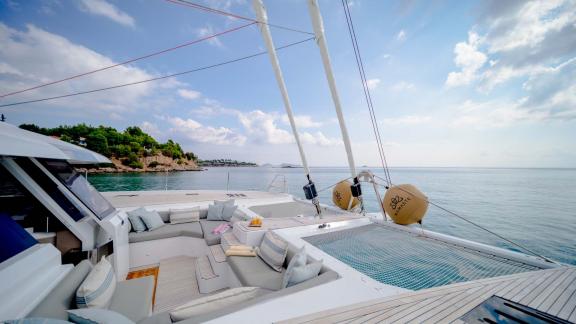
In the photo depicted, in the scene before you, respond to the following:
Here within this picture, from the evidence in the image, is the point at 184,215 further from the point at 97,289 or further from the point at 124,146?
the point at 124,146

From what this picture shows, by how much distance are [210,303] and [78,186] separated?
255 cm

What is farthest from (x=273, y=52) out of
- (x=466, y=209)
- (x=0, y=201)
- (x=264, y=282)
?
(x=466, y=209)

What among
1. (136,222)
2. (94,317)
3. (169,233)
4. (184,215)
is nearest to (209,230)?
(169,233)

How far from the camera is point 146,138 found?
143ft

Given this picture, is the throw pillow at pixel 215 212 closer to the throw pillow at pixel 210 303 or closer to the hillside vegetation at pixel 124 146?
the throw pillow at pixel 210 303

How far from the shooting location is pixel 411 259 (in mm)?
2719

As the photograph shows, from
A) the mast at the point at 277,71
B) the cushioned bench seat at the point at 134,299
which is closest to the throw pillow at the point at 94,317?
the cushioned bench seat at the point at 134,299

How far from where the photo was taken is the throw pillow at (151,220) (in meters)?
3.71

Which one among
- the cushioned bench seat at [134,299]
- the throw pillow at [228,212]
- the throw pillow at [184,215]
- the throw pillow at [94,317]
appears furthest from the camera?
the throw pillow at [228,212]

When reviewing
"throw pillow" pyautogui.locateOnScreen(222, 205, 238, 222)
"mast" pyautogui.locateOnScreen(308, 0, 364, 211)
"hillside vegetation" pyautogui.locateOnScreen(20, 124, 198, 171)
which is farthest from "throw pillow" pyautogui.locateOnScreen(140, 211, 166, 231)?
"hillside vegetation" pyautogui.locateOnScreen(20, 124, 198, 171)

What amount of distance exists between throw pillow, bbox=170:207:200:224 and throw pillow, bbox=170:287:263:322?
121 inches

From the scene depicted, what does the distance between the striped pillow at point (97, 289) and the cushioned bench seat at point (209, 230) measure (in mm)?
1699

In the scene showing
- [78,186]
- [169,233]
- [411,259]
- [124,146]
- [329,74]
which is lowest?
[411,259]

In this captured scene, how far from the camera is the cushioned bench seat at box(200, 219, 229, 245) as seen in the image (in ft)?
11.5
